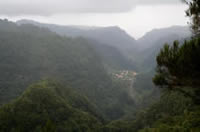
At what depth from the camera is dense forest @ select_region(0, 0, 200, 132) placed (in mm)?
8938

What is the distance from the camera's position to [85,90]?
98438 mm

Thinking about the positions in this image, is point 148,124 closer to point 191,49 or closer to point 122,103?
point 191,49

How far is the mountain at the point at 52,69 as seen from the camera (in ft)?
289

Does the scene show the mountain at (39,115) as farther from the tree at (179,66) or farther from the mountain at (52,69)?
the tree at (179,66)

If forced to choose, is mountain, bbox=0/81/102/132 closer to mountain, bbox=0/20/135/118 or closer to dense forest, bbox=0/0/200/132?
dense forest, bbox=0/0/200/132

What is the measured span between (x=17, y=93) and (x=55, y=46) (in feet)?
221

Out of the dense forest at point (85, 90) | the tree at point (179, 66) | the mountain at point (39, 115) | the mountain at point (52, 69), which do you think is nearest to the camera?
the tree at point (179, 66)

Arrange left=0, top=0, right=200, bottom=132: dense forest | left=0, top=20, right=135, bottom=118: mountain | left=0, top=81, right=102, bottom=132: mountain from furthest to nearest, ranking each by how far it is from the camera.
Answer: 1. left=0, top=20, right=135, bottom=118: mountain
2. left=0, top=81, right=102, bottom=132: mountain
3. left=0, top=0, right=200, bottom=132: dense forest

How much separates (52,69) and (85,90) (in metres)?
26.4

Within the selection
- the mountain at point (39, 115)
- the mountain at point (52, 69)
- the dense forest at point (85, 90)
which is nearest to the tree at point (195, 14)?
the dense forest at point (85, 90)

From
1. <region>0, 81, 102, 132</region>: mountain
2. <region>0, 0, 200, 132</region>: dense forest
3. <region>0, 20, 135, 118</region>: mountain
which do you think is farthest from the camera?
<region>0, 20, 135, 118</region>: mountain

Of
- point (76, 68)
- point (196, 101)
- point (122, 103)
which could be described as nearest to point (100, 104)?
point (122, 103)

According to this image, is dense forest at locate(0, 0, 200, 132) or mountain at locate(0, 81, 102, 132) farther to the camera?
mountain at locate(0, 81, 102, 132)

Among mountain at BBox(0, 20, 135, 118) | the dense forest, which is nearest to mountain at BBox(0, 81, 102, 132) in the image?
the dense forest
